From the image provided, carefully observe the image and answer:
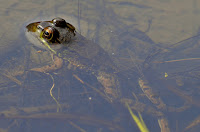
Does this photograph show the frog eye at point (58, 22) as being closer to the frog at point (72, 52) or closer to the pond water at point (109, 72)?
the frog at point (72, 52)

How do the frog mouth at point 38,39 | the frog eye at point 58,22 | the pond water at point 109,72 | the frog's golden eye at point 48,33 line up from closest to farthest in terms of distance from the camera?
the pond water at point 109,72
the frog's golden eye at point 48,33
the frog eye at point 58,22
the frog mouth at point 38,39

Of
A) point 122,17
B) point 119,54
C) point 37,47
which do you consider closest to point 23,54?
point 37,47

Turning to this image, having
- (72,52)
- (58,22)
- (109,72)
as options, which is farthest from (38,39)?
(109,72)

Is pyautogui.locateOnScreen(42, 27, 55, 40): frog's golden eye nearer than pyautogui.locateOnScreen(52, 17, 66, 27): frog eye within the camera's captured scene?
Yes

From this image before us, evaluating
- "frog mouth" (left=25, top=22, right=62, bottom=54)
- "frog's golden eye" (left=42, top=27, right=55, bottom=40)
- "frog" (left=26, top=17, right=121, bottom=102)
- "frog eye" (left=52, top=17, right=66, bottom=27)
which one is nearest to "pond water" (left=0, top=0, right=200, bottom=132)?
"frog" (left=26, top=17, right=121, bottom=102)

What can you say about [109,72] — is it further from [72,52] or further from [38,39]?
[38,39]

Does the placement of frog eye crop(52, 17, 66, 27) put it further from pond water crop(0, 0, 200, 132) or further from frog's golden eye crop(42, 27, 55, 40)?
pond water crop(0, 0, 200, 132)

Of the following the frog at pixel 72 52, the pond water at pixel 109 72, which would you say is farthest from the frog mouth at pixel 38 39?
the pond water at pixel 109 72
